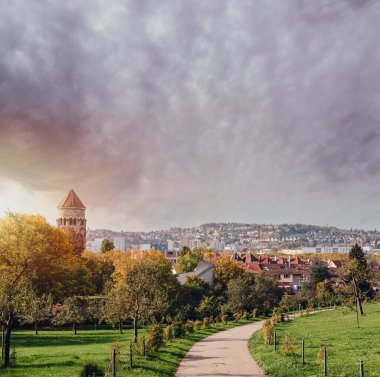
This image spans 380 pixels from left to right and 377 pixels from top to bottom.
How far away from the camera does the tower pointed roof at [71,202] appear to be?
325 feet

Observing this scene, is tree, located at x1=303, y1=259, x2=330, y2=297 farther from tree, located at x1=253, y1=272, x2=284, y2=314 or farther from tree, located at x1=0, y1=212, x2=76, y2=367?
tree, located at x1=0, y1=212, x2=76, y2=367

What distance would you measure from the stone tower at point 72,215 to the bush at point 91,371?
84.0 meters

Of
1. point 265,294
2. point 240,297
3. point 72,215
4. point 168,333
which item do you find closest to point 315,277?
point 265,294

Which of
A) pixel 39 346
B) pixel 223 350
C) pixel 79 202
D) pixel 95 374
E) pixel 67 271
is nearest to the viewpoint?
pixel 95 374

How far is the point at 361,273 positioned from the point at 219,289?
862 inches

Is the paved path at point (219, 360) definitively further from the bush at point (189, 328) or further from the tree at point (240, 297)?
the tree at point (240, 297)

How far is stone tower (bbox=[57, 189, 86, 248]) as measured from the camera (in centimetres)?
9800

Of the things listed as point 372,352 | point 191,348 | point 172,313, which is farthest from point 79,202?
point 372,352

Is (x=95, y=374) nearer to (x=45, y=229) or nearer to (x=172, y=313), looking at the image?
(x=172, y=313)

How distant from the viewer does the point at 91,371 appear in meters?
15.1

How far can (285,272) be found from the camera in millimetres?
104625

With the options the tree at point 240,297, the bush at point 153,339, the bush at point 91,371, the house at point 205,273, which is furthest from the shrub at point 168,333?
the house at point 205,273

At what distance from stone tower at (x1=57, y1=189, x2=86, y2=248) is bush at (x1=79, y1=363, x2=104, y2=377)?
84.0m

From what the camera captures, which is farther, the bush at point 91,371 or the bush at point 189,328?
the bush at point 189,328
